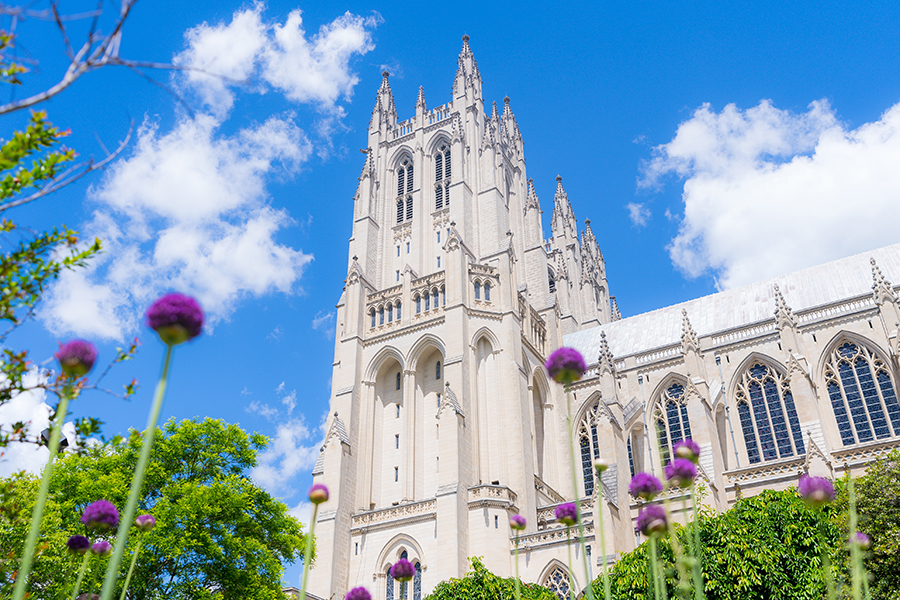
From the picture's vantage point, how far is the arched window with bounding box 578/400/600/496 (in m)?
38.2

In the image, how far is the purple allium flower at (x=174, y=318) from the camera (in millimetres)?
4758

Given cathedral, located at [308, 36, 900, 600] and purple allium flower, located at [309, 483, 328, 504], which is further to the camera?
cathedral, located at [308, 36, 900, 600]

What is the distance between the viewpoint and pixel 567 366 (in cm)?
649

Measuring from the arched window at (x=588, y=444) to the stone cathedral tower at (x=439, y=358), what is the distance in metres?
1.39

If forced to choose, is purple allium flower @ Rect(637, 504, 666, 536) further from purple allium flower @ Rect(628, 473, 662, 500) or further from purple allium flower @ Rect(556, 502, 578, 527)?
purple allium flower @ Rect(556, 502, 578, 527)

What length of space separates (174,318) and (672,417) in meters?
37.0

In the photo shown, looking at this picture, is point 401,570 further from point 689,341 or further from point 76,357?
point 689,341

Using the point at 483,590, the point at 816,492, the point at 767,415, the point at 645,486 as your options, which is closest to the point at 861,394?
the point at 767,415

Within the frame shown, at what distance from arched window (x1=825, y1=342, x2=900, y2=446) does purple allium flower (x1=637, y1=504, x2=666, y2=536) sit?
102 ft

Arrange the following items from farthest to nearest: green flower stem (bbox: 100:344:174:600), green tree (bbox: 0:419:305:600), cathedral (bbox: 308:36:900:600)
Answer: cathedral (bbox: 308:36:900:600)
green tree (bbox: 0:419:305:600)
green flower stem (bbox: 100:344:174:600)

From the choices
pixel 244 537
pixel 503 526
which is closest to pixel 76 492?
pixel 244 537

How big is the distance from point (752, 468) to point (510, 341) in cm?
1255

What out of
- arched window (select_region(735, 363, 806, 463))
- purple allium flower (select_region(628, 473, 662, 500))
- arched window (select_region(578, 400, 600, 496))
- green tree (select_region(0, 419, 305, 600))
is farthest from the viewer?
arched window (select_region(578, 400, 600, 496))

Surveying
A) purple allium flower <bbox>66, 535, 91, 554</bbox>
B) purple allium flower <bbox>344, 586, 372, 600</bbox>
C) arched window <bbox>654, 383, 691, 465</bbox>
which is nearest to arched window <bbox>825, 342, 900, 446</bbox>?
arched window <bbox>654, 383, 691, 465</bbox>
